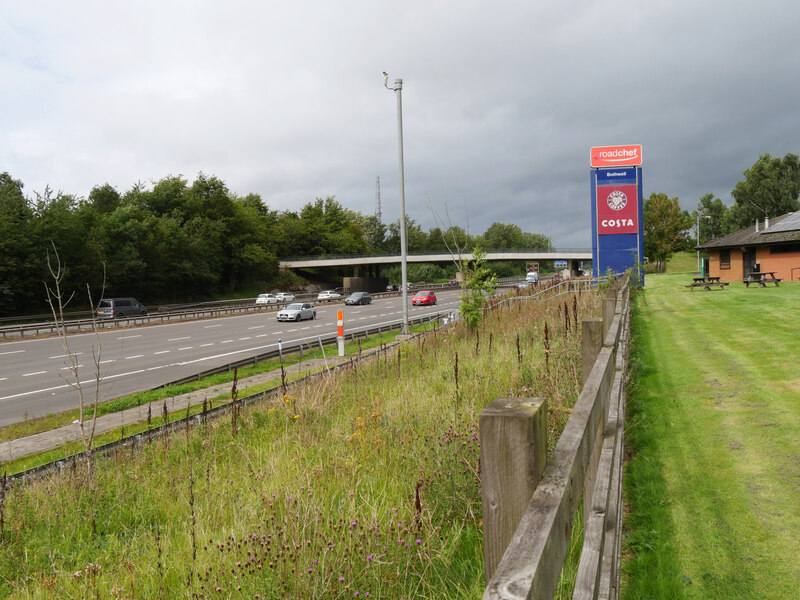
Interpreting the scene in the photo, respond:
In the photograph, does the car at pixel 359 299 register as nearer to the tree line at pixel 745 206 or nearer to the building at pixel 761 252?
the building at pixel 761 252

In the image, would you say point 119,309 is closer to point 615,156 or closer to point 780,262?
point 615,156

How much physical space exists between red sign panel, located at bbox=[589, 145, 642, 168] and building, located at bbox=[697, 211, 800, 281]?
542 inches

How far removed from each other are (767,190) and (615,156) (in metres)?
68.8

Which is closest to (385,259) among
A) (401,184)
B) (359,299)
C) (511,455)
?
(359,299)

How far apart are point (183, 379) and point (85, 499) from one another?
34.0ft

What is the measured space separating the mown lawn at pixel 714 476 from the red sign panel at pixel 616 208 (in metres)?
20.7

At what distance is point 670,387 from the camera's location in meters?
9.08

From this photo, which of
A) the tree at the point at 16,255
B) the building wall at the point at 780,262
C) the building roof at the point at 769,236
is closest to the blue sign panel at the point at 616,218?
the building roof at the point at 769,236

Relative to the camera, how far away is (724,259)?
44.9 m

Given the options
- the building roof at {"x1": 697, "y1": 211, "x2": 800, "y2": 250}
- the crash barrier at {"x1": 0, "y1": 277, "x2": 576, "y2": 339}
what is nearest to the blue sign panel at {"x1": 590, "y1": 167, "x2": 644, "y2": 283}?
the building roof at {"x1": 697, "y1": 211, "x2": 800, "y2": 250}

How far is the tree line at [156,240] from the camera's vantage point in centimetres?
4466

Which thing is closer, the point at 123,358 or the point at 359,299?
the point at 123,358

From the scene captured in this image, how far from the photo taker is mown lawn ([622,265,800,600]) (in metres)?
3.94

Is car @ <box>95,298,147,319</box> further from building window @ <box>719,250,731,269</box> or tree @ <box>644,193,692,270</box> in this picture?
tree @ <box>644,193,692,270</box>
